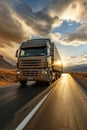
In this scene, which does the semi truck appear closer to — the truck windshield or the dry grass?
the truck windshield

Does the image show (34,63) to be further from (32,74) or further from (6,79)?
(6,79)

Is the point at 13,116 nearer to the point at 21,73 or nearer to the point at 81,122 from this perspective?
the point at 81,122

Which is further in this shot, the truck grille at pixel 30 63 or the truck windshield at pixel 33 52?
the truck windshield at pixel 33 52

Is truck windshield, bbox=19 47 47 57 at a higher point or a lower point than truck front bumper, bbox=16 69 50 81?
higher

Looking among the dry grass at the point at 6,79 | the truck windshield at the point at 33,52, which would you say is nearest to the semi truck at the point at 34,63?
the truck windshield at the point at 33,52

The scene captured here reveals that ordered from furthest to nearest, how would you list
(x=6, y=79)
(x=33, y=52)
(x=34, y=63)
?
(x=6, y=79) < (x=33, y=52) < (x=34, y=63)

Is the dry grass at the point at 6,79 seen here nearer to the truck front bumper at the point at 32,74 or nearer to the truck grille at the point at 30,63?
the truck front bumper at the point at 32,74

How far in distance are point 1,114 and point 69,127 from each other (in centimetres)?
259

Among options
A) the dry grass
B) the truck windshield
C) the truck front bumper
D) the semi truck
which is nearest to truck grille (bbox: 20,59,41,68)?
the semi truck

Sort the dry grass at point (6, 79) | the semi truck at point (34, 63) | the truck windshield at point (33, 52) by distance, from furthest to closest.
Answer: the dry grass at point (6, 79) → the truck windshield at point (33, 52) → the semi truck at point (34, 63)

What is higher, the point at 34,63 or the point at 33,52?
the point at 33,52

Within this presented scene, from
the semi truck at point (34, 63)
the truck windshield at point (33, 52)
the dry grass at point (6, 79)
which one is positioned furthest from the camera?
the dry grass at point (6, 79)

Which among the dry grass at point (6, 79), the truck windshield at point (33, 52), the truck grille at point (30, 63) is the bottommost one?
the dry grass at point (6, 79)

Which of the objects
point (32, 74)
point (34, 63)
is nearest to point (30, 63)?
point (34, 63)
